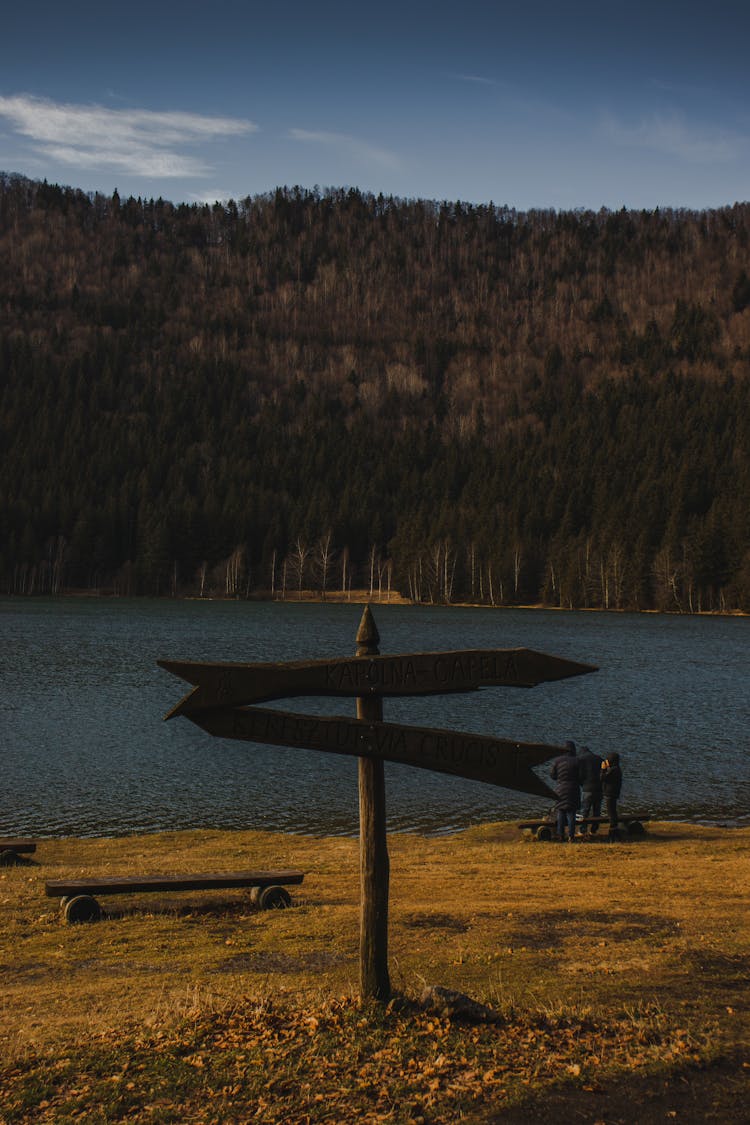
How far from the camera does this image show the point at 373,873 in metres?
9.33

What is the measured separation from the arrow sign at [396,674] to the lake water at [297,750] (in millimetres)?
17207

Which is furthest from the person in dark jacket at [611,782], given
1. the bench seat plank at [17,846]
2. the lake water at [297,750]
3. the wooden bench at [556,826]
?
the bench seat plank at [17,846]

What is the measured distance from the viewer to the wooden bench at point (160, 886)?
45.3 ft

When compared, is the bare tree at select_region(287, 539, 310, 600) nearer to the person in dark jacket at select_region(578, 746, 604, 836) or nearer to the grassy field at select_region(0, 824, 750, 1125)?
the person in dark jacket at select_region(578, 746, 604, 836)

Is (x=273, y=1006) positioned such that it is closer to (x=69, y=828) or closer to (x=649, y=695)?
(x=69, y=828)

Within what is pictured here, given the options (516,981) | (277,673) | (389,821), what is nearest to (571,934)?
(516,981)

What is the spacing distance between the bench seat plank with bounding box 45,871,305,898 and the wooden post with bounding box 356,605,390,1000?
5934 millimetres

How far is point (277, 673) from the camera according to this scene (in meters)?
8.78

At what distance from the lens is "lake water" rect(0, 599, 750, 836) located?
2748 centimetres

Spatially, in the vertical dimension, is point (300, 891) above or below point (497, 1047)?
below

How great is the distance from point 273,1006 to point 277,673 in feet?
11.8

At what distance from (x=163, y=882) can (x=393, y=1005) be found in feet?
21.5

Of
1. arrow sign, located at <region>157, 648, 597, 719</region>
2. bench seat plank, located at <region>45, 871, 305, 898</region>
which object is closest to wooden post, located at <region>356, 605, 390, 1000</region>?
arrow sign, located at <region>157, 648, 597, 719</region>

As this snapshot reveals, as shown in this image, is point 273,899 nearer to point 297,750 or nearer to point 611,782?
point 611,782
